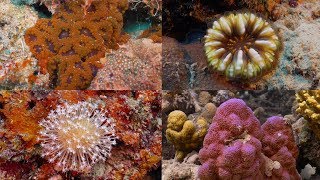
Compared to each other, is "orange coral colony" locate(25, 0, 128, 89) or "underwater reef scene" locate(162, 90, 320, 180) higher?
"orange coral colony" locate(25, 0, 128, 89)

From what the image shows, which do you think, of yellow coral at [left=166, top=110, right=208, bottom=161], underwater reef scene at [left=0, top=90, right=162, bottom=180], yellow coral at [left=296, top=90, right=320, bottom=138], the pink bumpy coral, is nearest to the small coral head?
underwater reef scene at [left=0, top=90, right=162, bottom=180]

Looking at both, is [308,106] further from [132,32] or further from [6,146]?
[6,146]

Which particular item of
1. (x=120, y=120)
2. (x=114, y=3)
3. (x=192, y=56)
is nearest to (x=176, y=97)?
(x=192, y=56)

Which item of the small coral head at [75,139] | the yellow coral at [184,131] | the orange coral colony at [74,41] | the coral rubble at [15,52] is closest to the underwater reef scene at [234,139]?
the yellow coral at [184,131]

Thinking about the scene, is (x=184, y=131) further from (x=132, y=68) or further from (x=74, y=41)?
(x=74, y=41)

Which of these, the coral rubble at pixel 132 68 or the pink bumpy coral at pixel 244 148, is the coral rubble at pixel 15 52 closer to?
the coral rubble at pixel 132 68

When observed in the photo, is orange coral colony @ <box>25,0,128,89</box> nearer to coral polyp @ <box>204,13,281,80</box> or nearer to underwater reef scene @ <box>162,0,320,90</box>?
underwater reef scene @ <box>162,0,320,90</box>

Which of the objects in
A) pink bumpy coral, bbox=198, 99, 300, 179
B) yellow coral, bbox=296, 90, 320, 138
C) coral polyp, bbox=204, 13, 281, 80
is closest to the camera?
→ pink bumpy coral, bbox=198, 99, 300, 179
